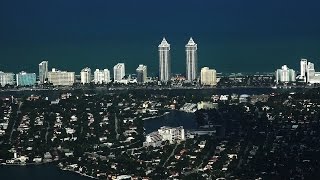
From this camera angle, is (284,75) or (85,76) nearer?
(284,75)

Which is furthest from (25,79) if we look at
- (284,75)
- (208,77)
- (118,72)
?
(284,75)

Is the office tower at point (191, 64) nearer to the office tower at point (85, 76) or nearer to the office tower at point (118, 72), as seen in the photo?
the office tower at point (118, 72)

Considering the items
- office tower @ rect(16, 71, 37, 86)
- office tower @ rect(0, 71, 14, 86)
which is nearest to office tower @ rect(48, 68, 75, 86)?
office tower @ rect(16, 71, 37, 86)

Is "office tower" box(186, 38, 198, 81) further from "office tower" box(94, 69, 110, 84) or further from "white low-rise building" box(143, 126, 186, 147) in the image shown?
"white low-rise building" box(143, 126, 186, 147)

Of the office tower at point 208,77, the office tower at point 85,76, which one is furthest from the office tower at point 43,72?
the office tower at point 208,77

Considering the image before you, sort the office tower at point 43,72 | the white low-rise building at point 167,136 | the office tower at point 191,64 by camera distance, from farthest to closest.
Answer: the office tower at point 43,72 → the office tower at point 191,64 → the white low-rise building at point 167,136

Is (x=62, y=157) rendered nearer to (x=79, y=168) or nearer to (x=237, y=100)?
(x=79, y=168)

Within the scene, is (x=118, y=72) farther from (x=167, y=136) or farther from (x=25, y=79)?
(x=167, y=136)
